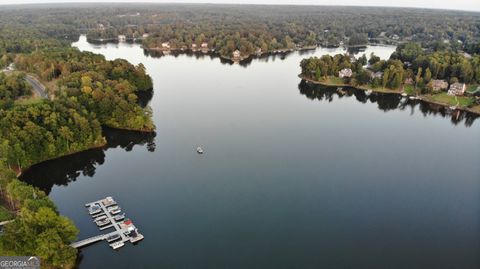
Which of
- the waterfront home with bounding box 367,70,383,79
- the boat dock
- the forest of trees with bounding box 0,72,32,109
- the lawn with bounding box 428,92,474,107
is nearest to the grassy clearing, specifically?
the lawn with bounding box 428,92,474,107

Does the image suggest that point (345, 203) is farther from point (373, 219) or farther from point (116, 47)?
point (116, 47)

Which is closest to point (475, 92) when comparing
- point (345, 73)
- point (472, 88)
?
point (472, 88)

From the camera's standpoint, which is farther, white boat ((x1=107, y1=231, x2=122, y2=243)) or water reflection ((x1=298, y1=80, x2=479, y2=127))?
water reflection ((x1=298, y1=80, x2=479, y2=127))

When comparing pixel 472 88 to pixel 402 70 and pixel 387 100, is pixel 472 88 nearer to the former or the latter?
pixel 402 70

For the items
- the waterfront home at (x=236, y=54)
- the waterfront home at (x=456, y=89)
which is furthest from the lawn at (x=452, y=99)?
the waterfront home at (x=236, y=54)

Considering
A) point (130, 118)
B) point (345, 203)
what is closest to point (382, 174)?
point (345, 203)

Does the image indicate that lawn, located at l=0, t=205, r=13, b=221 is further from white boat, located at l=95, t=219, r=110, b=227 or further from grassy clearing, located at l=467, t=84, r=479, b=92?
grassy clearing, located at l=467, t=84, r=479, b=92

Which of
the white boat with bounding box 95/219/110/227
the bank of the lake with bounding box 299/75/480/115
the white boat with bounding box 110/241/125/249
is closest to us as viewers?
the white boat with bounding box 110/241/125/249
